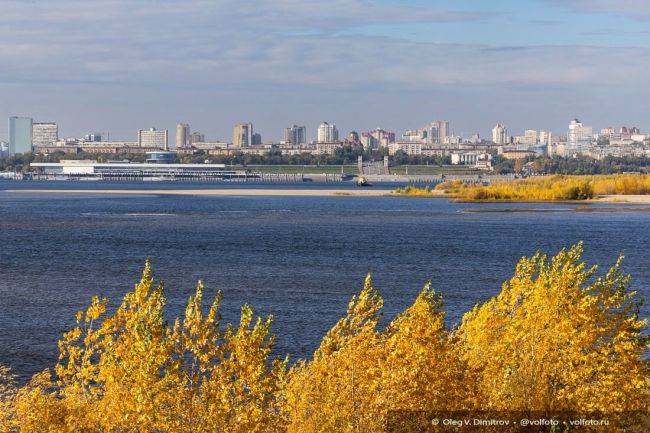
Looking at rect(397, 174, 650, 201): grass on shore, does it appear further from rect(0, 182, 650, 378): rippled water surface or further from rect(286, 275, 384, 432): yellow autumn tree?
rect(286, 275, 384, 432): yellow autumn tree

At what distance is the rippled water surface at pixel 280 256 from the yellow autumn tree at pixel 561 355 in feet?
34.6

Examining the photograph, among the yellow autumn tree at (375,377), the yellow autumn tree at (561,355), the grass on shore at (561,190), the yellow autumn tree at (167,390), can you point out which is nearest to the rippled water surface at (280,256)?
the yellow autumn tree at (167,390)

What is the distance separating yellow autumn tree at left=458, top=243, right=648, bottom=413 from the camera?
618 inches

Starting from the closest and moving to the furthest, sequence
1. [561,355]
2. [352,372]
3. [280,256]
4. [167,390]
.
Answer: [167,390]
[352,372]
[561,355]
[280,256]

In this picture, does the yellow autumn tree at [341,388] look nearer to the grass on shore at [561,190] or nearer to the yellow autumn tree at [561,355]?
the yellow autumn tree at [561,355]

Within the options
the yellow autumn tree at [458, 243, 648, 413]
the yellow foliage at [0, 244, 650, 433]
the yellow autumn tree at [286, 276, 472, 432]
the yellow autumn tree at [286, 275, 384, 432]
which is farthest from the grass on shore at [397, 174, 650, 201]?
the yellow autumn tree at [286, 275, 384, 432]

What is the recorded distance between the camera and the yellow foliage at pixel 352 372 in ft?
46.4

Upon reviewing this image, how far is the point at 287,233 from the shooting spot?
73.1m

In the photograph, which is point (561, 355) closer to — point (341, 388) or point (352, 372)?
point (352, 372)

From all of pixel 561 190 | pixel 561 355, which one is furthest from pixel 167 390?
pixel 561 190

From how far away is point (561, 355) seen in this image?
16.1 meters

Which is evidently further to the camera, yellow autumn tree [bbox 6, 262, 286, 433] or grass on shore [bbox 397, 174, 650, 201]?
grass on shore [bbox 397, 174, 650, 201]

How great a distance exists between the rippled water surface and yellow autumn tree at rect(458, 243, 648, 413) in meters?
10.5

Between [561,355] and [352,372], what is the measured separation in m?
3.48
